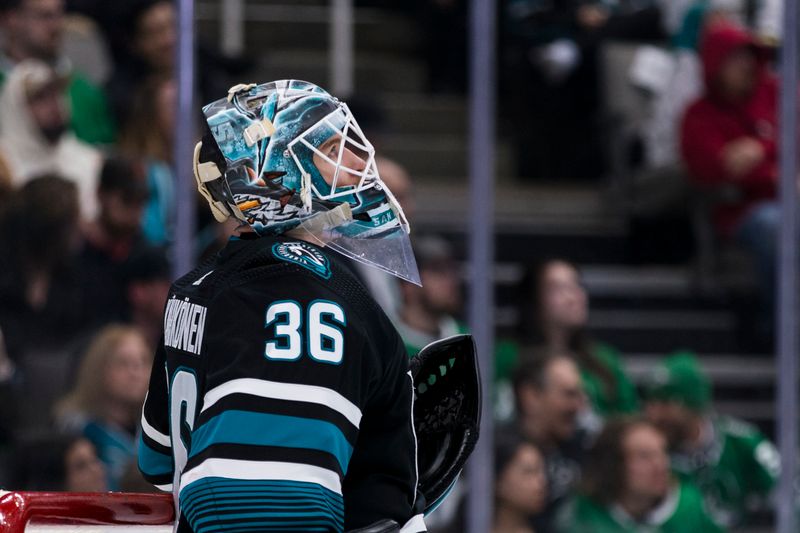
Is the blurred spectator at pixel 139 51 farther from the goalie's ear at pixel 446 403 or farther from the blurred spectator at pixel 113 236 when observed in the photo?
Result: the goalie's ear at pixel 446 403

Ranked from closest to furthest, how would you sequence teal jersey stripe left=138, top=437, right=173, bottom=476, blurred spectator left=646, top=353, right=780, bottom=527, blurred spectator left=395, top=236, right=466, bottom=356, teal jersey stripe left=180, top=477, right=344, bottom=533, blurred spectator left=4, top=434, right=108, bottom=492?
1. teal jersey stripe left=180, top=477, right=344, bottom=533
2. teal jersey stripe left=138, top=437, right=173, bottom=476
3. blurred spectator left=4, top=434, right=108, bottom=492
4. blurred spectator left=395, top=236, right=466, bottom=356
5. blurred spectator left=646, top=353, right=780, bottom=527

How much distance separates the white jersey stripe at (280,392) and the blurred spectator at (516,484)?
89.2 inches

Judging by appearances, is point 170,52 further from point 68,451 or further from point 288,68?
point 68,451

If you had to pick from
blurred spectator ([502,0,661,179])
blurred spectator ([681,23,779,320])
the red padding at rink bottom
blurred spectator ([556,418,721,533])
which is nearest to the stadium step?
blurred spectator ([502,0,661,179])

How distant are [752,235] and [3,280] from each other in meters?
1.94

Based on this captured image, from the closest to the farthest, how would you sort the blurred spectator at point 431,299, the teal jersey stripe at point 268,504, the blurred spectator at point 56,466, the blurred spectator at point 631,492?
the teal jersey stripe at point 268,504, the blurred spectator at point 56,466, the blurred spectator at point 431,299, the blurred spectator at point 631,492

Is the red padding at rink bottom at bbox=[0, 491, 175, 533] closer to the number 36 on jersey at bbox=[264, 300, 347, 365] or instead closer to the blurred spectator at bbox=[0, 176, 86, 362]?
the number 36 on jersey at bbox=[264, 300, 347, 365]

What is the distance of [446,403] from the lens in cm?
149

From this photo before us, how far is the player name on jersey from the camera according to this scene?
4.16 ft

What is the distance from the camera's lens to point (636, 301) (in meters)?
3.93

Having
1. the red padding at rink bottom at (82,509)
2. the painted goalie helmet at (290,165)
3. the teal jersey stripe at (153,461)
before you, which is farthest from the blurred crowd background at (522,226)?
the painted goalie helmet at (290,165)

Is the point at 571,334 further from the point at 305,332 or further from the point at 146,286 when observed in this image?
the point at 305,332

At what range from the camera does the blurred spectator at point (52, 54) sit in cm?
317

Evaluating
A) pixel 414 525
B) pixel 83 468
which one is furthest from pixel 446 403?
pixel 83 468
